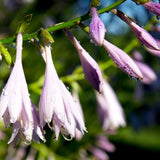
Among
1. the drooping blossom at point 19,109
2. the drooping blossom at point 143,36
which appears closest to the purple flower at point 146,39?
the drooping blossom at point 143,36

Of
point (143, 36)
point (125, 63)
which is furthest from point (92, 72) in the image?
point (143, 36)

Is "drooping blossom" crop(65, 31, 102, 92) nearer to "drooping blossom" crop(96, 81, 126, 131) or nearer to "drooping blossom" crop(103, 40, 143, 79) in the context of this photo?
"drooping blossom" crop(103, 40, 143, 79)

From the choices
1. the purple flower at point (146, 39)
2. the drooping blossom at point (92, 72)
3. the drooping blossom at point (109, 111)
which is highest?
the purple flower at point (146, 39)

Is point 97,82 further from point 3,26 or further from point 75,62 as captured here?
point 3,26

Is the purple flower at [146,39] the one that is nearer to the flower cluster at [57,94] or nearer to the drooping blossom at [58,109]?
the flower cluster at [57,94]

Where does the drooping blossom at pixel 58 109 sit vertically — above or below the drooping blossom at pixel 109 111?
above

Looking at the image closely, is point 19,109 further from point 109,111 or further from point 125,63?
point 109,111
